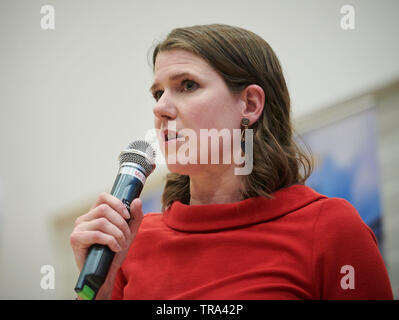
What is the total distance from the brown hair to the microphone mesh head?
0.26 m

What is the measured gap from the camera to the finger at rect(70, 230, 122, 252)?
810 mm

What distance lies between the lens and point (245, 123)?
3.56 feet

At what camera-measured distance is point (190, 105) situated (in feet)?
3.30

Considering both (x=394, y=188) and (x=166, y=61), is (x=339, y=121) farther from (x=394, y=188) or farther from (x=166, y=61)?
(x=166, y=61)

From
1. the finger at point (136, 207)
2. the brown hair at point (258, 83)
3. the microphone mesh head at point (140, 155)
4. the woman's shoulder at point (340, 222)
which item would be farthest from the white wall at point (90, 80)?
the finger at point (136, 207)

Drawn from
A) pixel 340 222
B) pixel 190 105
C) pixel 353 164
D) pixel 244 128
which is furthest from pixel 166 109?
pixel 353 164

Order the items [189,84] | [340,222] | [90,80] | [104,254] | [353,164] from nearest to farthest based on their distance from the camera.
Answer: [104,254] < [340,222] < [189,84] < [353,164] < [90,80]

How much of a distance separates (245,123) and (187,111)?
0.17m

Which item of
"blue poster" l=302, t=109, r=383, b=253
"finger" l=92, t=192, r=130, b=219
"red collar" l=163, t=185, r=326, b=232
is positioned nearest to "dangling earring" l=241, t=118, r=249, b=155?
"red collar" l=163, t=185, r=326, b=232

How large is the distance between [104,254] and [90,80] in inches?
77.4

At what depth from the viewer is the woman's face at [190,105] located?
100cm

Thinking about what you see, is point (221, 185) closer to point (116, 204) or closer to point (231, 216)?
point (231, 216)
